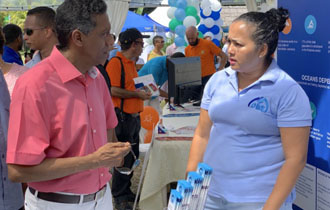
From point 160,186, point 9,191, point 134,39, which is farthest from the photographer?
point 134,39

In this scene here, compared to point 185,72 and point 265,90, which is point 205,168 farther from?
point 185,72

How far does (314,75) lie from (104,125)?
109cm

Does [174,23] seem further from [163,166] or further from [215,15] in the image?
[163,166]

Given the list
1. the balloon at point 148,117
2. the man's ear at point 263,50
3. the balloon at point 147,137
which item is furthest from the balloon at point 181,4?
the man's ear at point 263,50

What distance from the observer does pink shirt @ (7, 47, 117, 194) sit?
1312mm

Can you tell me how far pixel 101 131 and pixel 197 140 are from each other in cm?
49

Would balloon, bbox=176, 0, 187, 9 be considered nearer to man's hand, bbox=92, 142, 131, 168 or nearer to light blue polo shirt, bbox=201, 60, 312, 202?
light blue polo shirt, bbox=201, 60, 312, 202

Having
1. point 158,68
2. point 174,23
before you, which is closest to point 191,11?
point 174,23

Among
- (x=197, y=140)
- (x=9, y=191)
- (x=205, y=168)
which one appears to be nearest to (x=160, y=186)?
(x=197, y=140)

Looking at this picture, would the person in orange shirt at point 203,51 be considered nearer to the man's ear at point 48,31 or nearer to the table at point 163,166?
the table at point 163,166

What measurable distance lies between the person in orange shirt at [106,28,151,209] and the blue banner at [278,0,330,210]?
2046 mm

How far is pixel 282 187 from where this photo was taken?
1525 mm

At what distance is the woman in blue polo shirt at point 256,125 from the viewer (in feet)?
4.99

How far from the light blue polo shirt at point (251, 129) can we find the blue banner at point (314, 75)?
0.36 m
